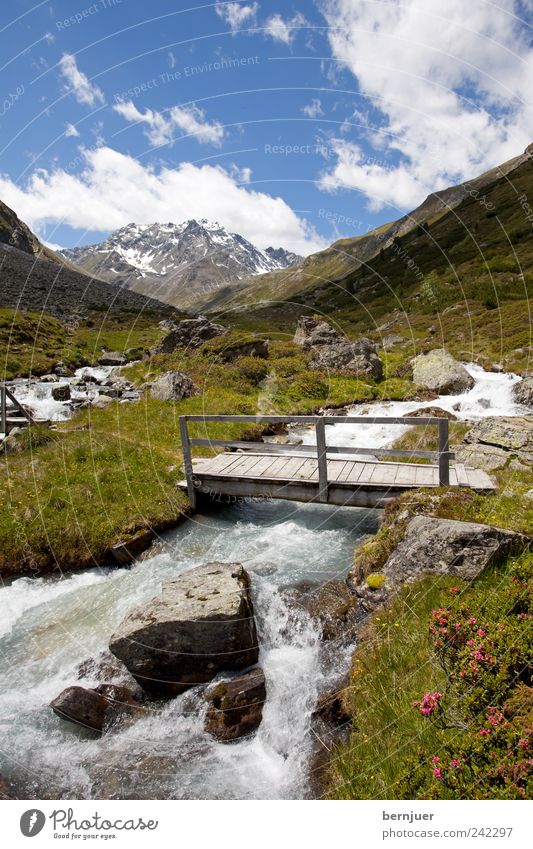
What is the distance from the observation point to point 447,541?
7.49m

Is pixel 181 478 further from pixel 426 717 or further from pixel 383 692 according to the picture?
pixel 426 717

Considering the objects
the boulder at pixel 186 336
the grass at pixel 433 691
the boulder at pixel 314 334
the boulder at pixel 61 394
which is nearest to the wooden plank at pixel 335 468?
the grass at pixel 433 691

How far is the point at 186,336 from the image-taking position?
40156 millimetres

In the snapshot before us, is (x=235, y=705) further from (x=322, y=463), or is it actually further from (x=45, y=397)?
(x=45, y=397)

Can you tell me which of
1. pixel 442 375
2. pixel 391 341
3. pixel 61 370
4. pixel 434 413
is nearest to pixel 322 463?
pixel 434 413

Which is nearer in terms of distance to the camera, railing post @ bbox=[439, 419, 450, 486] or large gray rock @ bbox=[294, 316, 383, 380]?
railing post @ bbox=[439, 419, 450, 486]

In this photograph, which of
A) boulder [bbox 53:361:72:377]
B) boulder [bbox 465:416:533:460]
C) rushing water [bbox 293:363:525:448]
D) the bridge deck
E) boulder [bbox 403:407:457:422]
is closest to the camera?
the bridge deck

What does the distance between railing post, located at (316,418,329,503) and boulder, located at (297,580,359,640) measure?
3.34m

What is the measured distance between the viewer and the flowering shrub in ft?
13.0

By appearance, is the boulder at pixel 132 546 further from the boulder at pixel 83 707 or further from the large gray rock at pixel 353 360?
the large gray rock at pixel 353 360

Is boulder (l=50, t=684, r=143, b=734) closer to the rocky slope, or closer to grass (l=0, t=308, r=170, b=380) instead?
grass (l=0, t=308, r=170, b=380)

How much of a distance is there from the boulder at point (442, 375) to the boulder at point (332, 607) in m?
21.7

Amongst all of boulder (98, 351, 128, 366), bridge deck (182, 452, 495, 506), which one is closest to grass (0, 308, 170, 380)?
boulder (98, 351, 128, 366)
